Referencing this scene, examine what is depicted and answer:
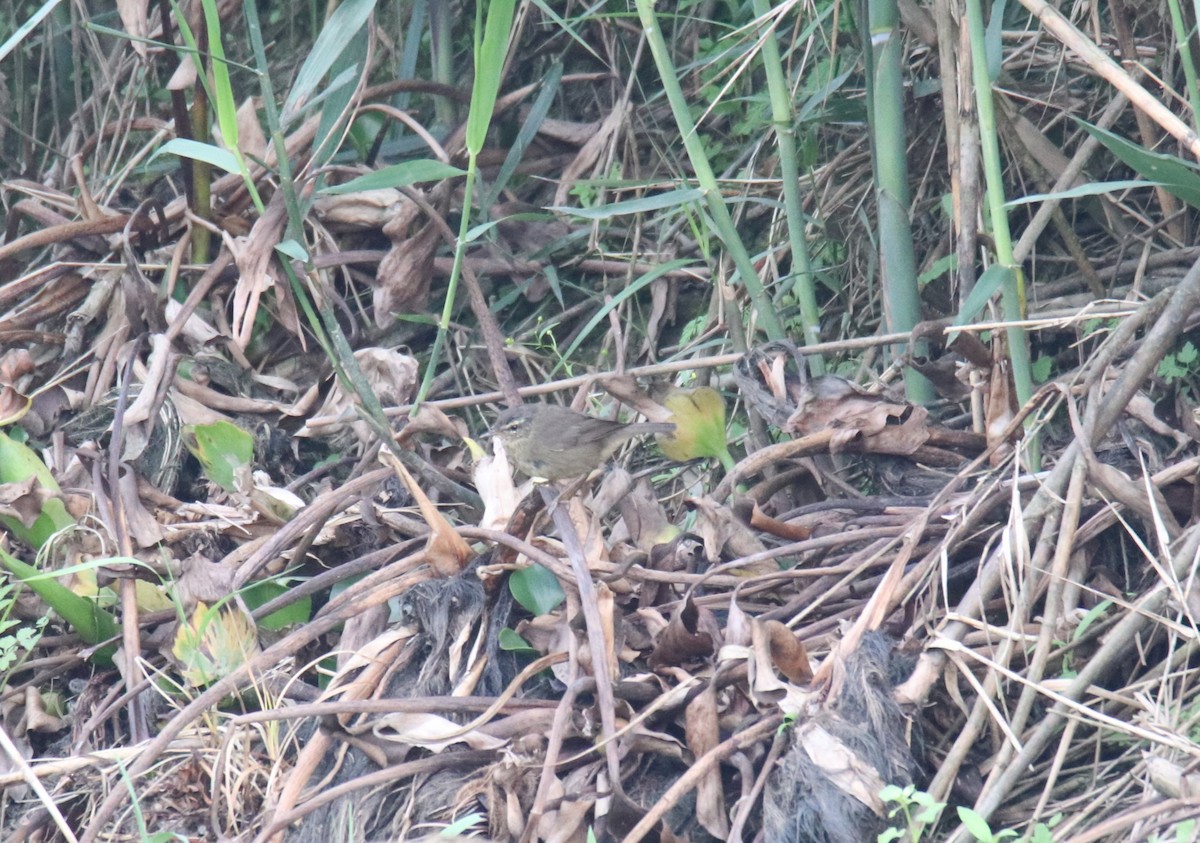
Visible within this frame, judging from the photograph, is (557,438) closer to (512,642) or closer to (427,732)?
(512,642)

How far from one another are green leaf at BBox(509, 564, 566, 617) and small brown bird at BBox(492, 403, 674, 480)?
0.98 meters

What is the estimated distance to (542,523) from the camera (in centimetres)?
295

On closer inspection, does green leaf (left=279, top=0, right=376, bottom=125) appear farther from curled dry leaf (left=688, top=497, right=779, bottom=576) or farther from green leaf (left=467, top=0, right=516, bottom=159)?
curled dry leaf (left=688, top=497, right=779, bottom=576)

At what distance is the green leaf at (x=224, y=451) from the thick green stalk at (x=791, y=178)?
5.27 feet

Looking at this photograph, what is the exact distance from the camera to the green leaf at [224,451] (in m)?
3.46

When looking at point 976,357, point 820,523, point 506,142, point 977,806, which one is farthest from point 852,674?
point 506,142

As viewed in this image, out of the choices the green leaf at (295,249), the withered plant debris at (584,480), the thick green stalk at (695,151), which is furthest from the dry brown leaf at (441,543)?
the thick green stalk at (695,151)

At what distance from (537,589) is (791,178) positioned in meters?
1.37

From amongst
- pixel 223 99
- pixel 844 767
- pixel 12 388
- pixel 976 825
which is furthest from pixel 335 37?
pixel 976 825

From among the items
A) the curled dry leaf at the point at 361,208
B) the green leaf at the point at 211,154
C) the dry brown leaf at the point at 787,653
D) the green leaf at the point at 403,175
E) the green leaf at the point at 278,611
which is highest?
the green leaf at the point at 211,154

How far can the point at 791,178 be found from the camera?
3.40 m

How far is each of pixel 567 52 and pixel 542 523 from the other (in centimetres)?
260

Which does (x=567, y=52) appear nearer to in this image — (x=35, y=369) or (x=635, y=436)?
(x=635, y=436)

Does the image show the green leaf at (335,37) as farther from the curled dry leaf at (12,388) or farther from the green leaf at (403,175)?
the curled dry leaf at (12,388)
